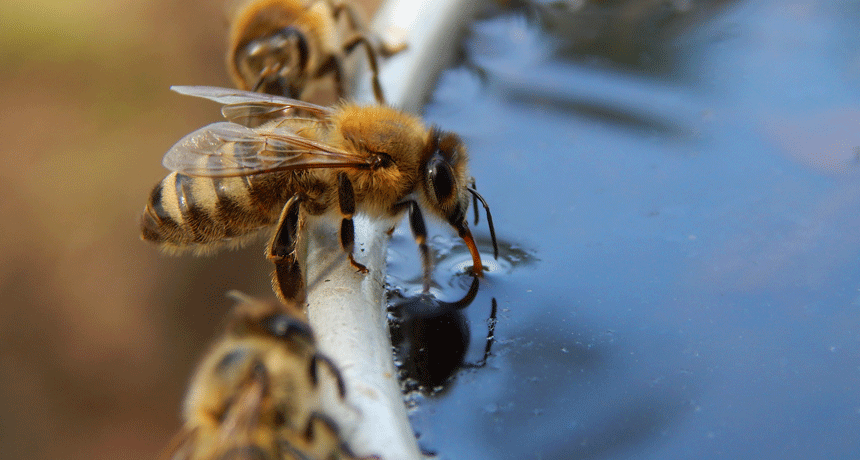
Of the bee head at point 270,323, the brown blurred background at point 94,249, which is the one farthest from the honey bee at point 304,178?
the brown blurred background at point 94,249

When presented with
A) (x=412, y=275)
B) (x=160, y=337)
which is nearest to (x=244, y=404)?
(x=412, y=275)

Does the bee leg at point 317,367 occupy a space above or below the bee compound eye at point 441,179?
above

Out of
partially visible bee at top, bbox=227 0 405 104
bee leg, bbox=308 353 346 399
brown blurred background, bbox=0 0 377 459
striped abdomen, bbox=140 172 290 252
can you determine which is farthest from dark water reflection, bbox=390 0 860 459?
brown blurred background, bbox=0 0 377 459

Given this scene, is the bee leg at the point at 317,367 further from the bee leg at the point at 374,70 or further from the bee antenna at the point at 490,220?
the bee leg at the point at 374,70

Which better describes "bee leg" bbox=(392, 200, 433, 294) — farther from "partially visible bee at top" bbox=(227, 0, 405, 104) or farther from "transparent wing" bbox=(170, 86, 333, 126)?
"partially visible bee at top" bbox=(227, 0, 405, 104)

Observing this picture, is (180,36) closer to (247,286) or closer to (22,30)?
(22,30)

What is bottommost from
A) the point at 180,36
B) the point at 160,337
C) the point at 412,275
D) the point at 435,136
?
the point at 160,337

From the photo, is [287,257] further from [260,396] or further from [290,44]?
[290,44]
